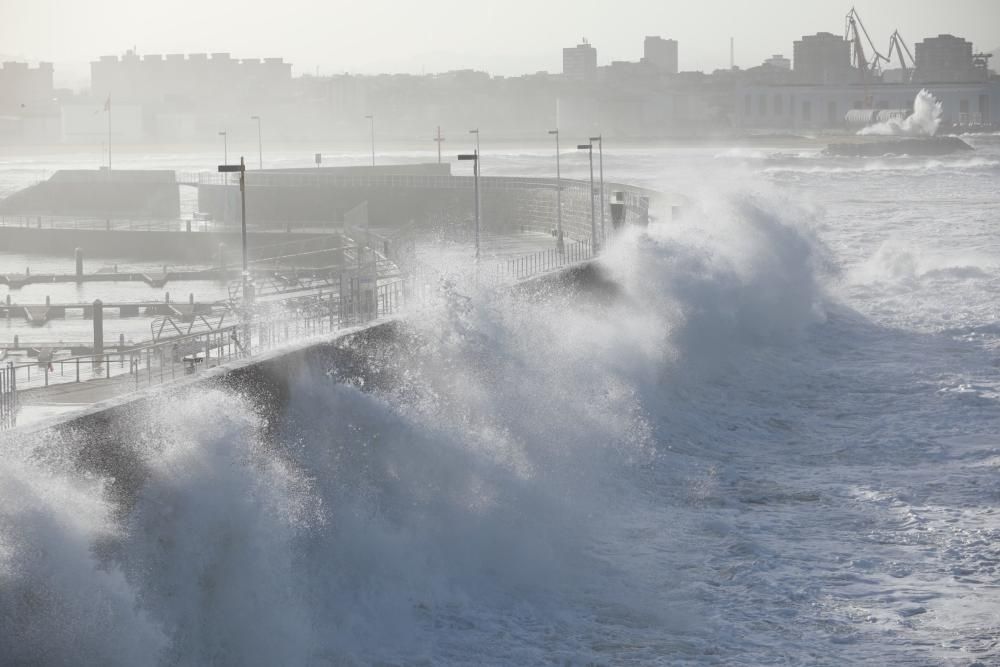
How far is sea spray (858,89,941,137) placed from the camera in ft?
511

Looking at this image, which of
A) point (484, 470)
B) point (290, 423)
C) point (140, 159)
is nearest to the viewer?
point (290, 423)

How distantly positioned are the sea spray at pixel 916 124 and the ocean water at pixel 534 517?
136054 mm

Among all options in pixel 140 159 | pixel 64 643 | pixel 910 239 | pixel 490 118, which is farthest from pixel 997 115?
pixel 64 643

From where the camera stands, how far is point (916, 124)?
158 metres

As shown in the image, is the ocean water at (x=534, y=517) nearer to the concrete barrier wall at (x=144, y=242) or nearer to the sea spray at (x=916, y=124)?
the concrete barrier wall at (x=144, y=242)

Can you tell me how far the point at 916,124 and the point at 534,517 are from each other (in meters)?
151

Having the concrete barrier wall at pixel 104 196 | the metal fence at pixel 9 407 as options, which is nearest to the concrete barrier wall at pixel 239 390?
the metal fence at pixel 9 407

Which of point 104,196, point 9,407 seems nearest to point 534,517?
point 9,407

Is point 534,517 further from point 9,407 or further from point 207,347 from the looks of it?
point 9,407

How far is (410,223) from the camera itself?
193 feet

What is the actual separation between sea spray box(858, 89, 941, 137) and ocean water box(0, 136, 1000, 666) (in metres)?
136

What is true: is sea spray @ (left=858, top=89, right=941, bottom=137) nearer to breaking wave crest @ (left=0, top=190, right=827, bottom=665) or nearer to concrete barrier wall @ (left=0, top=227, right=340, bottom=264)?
concrete barrier wall @ (left=0, top=227, right=340, bottom=264)

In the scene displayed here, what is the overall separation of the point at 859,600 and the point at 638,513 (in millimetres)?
3492

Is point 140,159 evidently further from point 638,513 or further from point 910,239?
point 638,513
